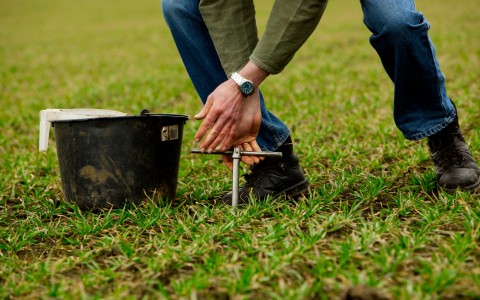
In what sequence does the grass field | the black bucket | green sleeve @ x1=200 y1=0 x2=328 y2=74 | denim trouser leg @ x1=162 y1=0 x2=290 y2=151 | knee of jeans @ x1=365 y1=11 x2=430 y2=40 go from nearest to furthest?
the grass field, green sleeve @ x1=200 y1=0 x2=328 y2=74, knee of jeans @ x1=365 y1=11 x2=430 y2=40, the black bucket, denim trouser leg @ x1=162 y1=0 x2=290 y2=151

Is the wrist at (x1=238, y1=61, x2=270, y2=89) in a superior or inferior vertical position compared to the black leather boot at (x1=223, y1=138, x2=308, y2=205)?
superior

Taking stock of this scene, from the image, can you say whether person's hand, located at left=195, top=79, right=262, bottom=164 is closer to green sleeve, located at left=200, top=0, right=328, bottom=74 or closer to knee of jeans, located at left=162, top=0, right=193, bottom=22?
green sleeve, located at left=200, top=0, right=328, bottom=74

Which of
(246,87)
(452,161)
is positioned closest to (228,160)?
(246,87)

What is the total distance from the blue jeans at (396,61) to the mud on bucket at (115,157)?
324 mm

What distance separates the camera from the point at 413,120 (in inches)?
105

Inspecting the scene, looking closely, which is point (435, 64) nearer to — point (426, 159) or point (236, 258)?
point (426, 159)

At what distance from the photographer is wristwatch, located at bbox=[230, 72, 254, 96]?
234 centimetres

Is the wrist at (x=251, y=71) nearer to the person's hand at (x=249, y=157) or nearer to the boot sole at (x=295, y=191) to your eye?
the person's hand at (x=249, y=157)

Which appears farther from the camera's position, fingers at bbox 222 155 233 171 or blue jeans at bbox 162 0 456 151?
fingers at bbox 222 155 233 171

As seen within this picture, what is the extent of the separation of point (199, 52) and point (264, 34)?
0.53 m

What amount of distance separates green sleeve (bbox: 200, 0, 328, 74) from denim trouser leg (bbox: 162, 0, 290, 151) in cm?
26

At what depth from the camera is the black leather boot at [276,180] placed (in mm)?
2783

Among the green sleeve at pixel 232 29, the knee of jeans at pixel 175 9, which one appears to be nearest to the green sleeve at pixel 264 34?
the green sleeve at pixel 232 29

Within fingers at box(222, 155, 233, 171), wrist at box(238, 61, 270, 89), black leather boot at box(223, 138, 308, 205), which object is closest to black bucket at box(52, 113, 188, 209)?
fingers at box(222, 155, 233, 171)
